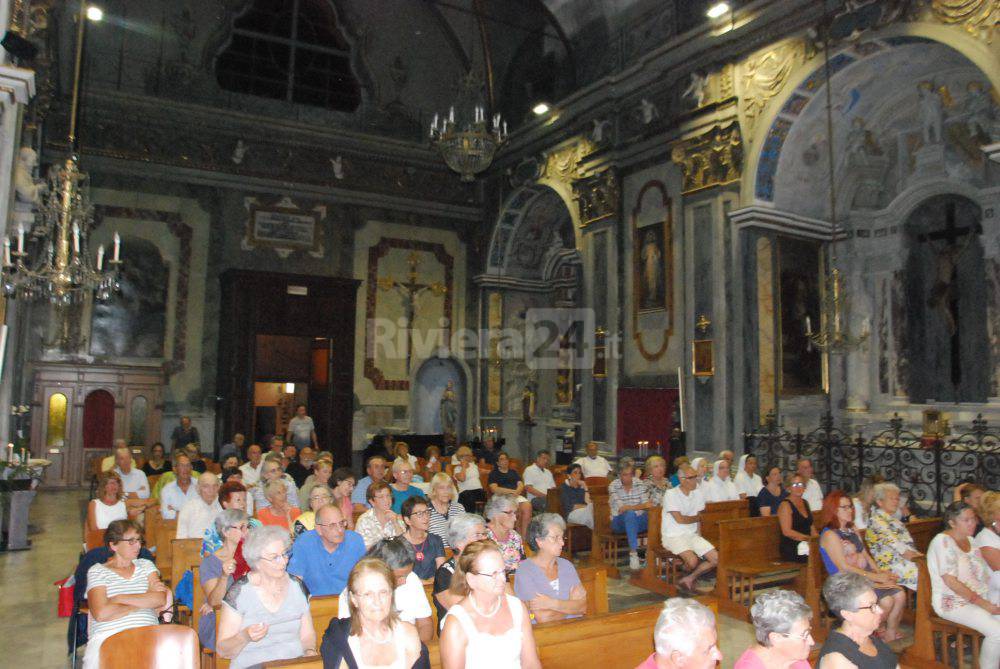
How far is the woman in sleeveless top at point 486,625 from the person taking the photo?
3064mm

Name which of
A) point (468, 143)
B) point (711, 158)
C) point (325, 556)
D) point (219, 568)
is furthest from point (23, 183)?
point (711, 158)

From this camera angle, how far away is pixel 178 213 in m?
15.5

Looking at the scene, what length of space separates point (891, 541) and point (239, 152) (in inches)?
567

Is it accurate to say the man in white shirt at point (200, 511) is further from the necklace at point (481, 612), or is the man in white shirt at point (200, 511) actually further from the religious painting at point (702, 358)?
the religious painting at point (702, 358)

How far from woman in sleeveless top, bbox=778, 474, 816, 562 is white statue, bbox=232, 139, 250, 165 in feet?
43.7

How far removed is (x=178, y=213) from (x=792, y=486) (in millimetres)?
13344

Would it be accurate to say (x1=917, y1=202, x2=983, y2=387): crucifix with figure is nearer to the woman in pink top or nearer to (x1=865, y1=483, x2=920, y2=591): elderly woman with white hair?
(x1=865, y1=483, x2=920, y2=591): elderly woman with white hair

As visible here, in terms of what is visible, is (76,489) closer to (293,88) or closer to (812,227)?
(293,88)

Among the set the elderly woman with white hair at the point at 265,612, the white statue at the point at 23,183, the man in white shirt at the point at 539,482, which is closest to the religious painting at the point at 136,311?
the white statue at the point at 23,183

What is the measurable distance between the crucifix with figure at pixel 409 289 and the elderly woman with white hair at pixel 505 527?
12.7 meters

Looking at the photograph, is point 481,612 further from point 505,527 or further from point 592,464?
point 592,464

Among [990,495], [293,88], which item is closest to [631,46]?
[293,88]

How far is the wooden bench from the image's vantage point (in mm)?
7332

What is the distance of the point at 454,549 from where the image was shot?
4.41 meters
